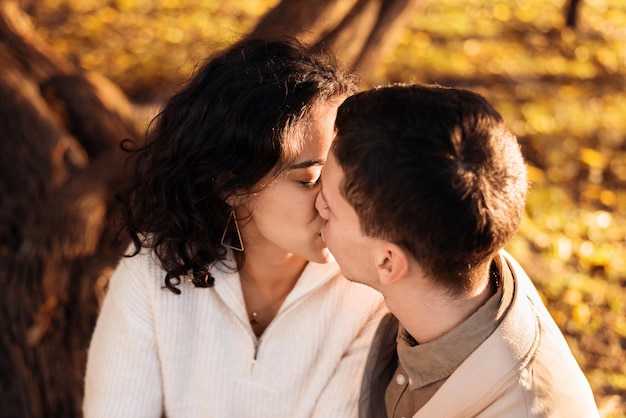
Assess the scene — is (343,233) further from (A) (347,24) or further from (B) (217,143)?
(A) (347,24)

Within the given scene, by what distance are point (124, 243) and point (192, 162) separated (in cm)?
80

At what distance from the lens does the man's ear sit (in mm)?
2059

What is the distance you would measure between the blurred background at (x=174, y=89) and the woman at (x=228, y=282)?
450mm

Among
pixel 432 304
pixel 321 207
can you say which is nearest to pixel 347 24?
pixel 321 207

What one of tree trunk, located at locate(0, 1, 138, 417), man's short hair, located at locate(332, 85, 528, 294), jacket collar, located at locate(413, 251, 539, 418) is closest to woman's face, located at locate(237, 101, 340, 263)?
man's short hair, located at locate(332, 85, 528, 294)

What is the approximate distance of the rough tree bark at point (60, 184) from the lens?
330cm

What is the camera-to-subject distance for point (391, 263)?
210cm

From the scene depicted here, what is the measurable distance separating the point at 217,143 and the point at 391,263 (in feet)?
2.17

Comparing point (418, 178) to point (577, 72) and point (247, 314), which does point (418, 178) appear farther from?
point (577, 72)

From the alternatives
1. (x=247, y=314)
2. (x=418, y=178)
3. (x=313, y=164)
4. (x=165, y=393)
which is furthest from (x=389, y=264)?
(x=165, y=393)

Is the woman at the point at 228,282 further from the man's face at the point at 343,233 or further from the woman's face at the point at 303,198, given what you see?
the man's face at the point at 343,233

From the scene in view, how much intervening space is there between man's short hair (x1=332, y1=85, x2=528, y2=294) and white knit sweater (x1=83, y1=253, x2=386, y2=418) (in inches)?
24.2

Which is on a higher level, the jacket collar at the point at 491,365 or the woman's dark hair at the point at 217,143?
the woman's dark hair at the point at 217,143

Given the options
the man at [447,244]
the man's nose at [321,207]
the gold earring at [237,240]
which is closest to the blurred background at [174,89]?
the gold earring at [237,240]
